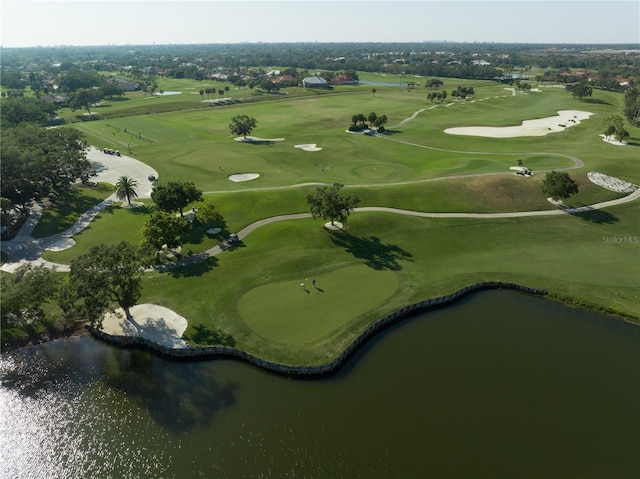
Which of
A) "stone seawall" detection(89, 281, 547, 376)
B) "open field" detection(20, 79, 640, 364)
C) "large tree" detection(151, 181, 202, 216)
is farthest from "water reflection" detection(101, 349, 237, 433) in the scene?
"large tree" detection(151, 181, 202, 216)

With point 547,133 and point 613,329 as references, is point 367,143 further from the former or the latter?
point 613,329

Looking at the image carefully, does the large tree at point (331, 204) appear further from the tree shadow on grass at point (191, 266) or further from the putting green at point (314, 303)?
the tree shadow on grass at point (191, 266)

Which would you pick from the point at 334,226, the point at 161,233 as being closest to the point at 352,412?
the point at 334,226

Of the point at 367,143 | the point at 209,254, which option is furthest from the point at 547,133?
the point at 209,254

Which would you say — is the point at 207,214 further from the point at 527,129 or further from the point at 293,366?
the point at 527,129

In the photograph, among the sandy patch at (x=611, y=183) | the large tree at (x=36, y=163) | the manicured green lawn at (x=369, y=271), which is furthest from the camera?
the sandy patch at (x=611, y=183)

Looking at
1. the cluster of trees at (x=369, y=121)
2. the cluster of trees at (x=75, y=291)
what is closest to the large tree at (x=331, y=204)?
the cluster of trees at (x=75, y=291)
